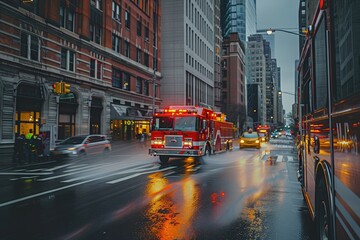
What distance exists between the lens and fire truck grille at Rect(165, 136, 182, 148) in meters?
16.6

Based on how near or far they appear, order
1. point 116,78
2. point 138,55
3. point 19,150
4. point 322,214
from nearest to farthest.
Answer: point 322,214 → point 19,150 → point 116,78 → point 138,55

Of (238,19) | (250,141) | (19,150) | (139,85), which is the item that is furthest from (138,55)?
(238,19)

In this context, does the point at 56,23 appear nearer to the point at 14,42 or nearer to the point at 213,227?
the point at 14,42

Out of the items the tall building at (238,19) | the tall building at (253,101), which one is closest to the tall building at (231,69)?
the tall building at (238,19)

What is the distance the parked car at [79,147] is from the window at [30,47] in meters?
9.55

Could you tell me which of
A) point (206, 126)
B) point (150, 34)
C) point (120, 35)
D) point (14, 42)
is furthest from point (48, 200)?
point (150, 34)

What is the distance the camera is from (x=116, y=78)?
40.2 meters

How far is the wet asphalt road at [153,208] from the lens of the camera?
18.5ft

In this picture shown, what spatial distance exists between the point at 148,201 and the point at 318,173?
4711 mm

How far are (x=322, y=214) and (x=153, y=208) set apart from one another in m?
4.12

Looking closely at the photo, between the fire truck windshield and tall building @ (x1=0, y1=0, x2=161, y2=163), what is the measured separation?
Answer: 8.41m

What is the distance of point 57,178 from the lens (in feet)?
39.5

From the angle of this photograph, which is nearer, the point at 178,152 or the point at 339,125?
the point at 339,125

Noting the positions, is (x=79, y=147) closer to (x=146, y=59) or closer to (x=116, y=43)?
(x=116, y=43)
